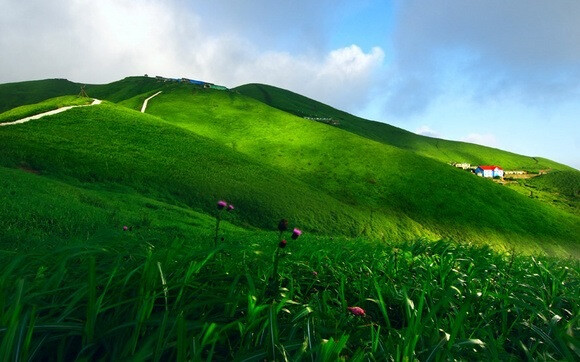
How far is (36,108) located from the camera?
4794 cm

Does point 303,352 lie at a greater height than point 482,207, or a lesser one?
greater

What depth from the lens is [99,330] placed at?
8.23 ft

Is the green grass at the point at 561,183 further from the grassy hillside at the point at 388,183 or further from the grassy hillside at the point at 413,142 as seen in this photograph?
the grassy hillside at the point at 388,183

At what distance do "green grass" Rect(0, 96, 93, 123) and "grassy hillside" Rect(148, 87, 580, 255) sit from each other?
17535 mm

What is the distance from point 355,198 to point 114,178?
1113 inches

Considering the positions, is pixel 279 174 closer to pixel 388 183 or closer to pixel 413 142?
pixel 388 183

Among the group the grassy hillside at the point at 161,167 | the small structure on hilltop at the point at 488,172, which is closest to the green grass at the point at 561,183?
the small structure on hilltop at the point at 488,172

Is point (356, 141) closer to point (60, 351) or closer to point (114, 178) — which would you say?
point (114, 178)

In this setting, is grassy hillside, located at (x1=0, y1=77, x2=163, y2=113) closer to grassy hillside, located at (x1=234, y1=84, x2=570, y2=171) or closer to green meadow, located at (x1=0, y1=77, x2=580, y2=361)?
green meadow, located at (x1=0, y1=77, x2=580, y2=361)

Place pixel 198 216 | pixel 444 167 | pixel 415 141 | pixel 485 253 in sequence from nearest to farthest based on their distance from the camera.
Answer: pixel 485 253, pixel 198 216, pixel 444 167, pixel 415 141

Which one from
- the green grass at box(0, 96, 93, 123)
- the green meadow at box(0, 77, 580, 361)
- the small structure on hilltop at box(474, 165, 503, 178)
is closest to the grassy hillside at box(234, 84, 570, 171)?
the small structure on hilltop at box(474, 165, 503, 178)

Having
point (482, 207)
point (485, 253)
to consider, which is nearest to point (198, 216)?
point (485, 253)

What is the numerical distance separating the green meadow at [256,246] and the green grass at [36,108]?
41cm

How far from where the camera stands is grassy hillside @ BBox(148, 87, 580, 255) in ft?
157
